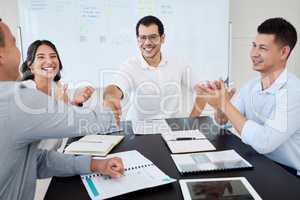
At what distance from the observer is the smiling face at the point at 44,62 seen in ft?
6.70

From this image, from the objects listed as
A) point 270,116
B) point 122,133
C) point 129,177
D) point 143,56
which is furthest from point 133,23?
point 129,177

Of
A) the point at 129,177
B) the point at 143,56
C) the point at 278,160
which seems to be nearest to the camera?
the point at 129,177

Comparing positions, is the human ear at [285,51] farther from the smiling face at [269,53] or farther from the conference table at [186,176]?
the conference table at [186,176]

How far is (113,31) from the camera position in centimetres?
275

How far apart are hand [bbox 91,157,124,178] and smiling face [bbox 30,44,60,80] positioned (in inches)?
49.1

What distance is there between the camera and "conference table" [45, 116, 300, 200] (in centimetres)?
89

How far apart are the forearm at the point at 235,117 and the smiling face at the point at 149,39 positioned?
0.94 m

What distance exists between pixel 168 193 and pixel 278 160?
73cm

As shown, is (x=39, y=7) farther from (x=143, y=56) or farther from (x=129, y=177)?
(x=129, y=177)

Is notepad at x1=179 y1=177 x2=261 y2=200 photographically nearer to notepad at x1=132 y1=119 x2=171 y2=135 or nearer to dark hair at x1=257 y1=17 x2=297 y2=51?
notepad at x1=132 y1=119 x2=171 y2=135

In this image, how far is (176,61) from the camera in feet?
7.46

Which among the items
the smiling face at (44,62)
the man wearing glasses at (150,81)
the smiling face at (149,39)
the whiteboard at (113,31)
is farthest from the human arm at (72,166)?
the whiteboard at (113,31)

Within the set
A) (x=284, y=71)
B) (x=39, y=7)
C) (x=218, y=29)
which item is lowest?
(x=284, y=71)

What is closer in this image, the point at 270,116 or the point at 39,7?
the point at 270,116
